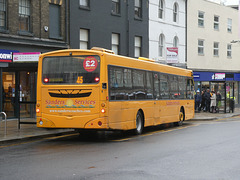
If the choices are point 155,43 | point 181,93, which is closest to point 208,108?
point 155,43

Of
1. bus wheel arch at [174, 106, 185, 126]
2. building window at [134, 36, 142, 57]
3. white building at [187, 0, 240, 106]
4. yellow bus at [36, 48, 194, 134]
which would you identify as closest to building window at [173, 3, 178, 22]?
white building at [187, 0, 240, 106]

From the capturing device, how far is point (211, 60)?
42.0 meters

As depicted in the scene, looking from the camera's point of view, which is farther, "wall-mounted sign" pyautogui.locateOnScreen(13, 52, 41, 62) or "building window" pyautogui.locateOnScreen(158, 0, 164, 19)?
"building window" pyautogui.locateOnScreen(158, 0, 164, 19)

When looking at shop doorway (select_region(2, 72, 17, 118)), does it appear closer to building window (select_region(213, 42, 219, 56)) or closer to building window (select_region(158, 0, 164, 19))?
building window (select_region(158, 0, 164, 19))

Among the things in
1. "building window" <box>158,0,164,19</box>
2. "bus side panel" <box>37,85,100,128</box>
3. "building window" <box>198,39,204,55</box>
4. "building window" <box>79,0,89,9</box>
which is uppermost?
"building window" <box>158,0,164,19</box>

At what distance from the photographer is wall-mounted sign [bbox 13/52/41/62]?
18766mm

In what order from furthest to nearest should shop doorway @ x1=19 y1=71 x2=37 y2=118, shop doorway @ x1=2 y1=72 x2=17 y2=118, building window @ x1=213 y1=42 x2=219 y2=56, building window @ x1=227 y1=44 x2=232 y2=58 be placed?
building window @ x1=227 y1=44 x2=232 y2=58, building window @ x1=213 y1=42 x2=219 y2=56, shop doorway @ x1=19 y1=71 x2=37 y2=118, shop doorway @ x1=2 y1=72 x2=17 y2=118

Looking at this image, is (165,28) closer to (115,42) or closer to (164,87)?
(115,42)

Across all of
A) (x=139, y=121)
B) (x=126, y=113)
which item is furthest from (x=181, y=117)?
(x=126, y=113)

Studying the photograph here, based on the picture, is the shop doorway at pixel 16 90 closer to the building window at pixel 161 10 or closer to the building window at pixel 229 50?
the building window at pixel 161 10

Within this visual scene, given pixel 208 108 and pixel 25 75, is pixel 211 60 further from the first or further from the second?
pixel 25 75

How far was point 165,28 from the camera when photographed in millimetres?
35188

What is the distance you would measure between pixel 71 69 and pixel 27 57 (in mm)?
5598

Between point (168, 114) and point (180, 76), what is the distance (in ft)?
8.24
